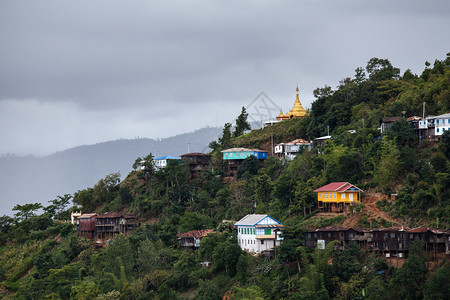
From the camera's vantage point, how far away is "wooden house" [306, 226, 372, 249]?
4778 cm

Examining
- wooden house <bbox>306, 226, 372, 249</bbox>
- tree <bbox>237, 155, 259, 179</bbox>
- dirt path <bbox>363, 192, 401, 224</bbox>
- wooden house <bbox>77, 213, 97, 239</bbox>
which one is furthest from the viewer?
wooden house <bbox>77, 213, 97, 239</bbox>

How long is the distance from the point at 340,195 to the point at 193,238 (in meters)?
14.1

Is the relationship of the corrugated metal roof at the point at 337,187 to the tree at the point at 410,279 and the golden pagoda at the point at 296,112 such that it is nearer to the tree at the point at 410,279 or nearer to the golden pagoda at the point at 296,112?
the tree at the point at 410,279

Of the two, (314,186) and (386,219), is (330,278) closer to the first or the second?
(386,219)

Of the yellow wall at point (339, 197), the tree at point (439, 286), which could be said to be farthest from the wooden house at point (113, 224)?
the tree at point (439, 286)

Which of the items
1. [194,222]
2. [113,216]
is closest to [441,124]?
[194,222]

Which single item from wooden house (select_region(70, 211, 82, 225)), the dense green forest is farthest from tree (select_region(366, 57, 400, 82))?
wooden house (select_region(70, 211, 82, 225))

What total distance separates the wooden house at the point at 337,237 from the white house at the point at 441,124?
1340 cm

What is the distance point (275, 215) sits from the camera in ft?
194

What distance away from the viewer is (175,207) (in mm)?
70500

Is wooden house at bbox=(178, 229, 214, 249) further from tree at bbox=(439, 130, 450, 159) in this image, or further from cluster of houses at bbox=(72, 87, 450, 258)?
tree at bbox=(439, 130, 450, 159)

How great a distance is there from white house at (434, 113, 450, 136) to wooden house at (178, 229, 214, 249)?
71.3 feet

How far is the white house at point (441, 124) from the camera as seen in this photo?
182ft

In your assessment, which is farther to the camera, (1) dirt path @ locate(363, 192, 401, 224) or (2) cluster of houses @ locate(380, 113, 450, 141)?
(2) cluster of houses @ locate(380, 113, 450, 141)
